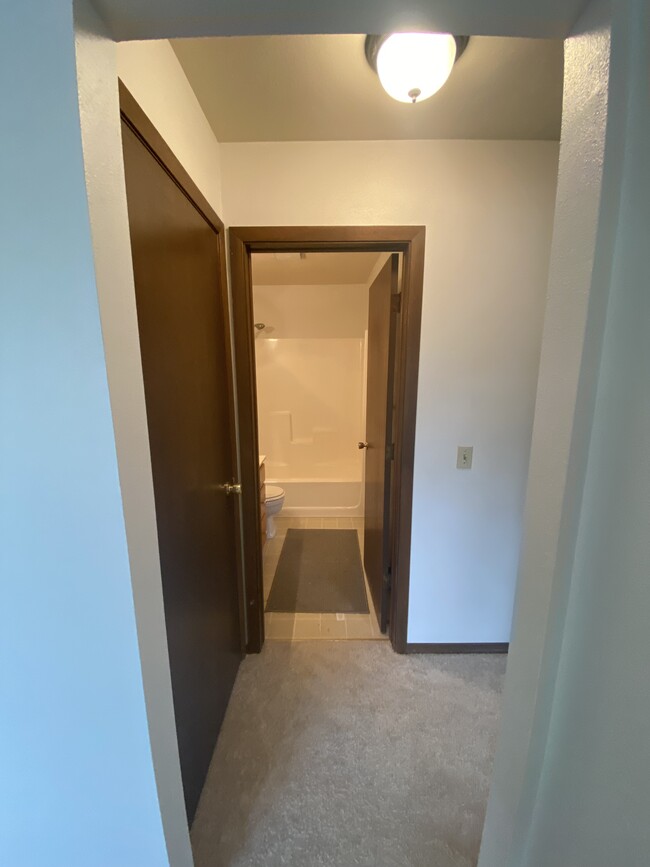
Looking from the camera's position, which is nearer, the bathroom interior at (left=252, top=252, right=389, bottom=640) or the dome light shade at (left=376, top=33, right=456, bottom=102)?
the dome light shade at (left=376, top=33, right=456, bottom=102)

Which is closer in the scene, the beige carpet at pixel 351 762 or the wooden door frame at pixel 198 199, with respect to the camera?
the wooden door frame at pixel 198 199

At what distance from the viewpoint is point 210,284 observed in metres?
1.30

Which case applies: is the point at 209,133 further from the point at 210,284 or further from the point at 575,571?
the point at 575,571

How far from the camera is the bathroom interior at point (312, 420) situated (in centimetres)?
253

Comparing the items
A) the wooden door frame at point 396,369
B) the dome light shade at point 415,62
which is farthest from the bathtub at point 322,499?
the dome light shade at point 415,62

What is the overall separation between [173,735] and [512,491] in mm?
1606

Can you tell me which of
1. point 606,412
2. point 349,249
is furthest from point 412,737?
point 349,249

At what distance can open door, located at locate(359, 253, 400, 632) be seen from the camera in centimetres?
174

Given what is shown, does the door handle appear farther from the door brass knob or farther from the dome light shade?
the dome light shade

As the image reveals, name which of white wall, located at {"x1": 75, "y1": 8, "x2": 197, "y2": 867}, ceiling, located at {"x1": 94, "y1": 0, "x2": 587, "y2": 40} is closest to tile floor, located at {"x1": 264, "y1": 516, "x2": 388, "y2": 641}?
white wall, located at {"x1": 75, "y1": 8, "x2": 197, "y2": 867}

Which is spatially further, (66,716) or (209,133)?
(209,133)

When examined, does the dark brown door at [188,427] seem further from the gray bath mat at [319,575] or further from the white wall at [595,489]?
the white wall at [595,489]

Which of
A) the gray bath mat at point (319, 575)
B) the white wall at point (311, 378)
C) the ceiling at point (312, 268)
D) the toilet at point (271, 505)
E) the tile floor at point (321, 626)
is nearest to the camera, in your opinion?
the tile floor at point (321, 626)

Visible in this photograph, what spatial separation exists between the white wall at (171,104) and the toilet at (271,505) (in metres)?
2.12
